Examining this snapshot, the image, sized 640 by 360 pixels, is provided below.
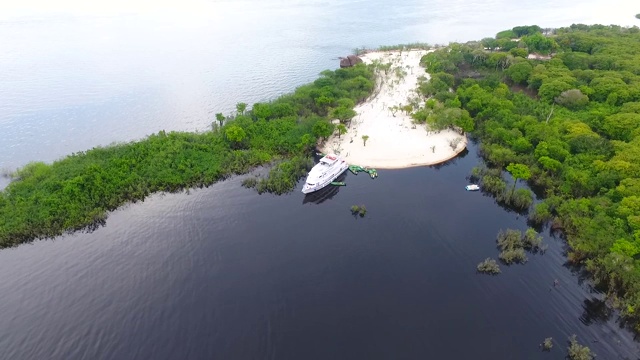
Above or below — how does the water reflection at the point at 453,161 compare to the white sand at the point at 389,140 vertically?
below

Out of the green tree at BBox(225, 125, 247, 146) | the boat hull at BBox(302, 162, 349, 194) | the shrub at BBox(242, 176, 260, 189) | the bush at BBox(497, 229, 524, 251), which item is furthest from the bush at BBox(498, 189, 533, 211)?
the green tree at BBox(225, 125, 247, 146)

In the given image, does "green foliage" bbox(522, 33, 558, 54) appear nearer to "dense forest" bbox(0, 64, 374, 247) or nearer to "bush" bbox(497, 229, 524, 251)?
"dense forest" bbox(0, 64, 374, 247)

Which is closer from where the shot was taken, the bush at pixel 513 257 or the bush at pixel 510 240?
the bush at pixel 513 257

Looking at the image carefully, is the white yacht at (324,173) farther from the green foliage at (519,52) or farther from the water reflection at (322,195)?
the green foliage at (519,52)

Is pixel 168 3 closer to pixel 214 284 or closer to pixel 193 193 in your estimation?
pixel 193 193

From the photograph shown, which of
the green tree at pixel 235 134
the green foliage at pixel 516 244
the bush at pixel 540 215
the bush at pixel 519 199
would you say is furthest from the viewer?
the green tree at pixel 235 134

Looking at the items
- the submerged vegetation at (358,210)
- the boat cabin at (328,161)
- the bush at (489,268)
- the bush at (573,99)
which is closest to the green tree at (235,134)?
the boat cabin at (328,161)

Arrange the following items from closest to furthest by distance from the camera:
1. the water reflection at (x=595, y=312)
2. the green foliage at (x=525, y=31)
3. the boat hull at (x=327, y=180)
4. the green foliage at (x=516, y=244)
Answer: the water reflection at (x=595, y=312) < the green foliage at (x=516, y=244) < the boat hull at (x=327, y=180) < the green foliage at (x=525, y=31)
